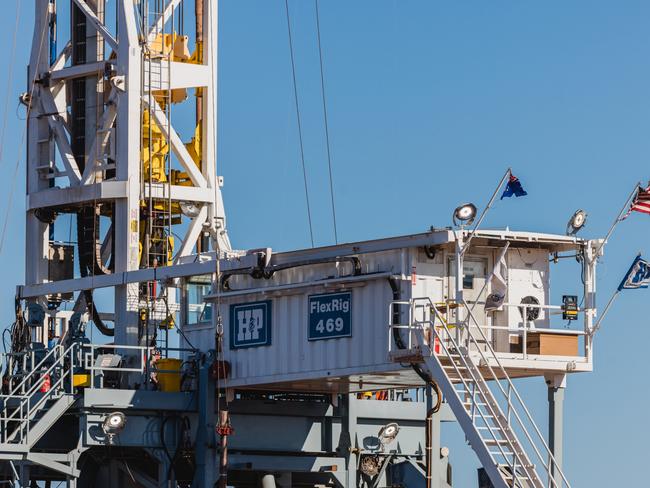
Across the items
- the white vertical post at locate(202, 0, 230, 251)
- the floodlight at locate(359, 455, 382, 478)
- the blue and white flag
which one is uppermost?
the white vertical post at locate(202, 0, 230, 251)

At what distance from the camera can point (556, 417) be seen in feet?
125

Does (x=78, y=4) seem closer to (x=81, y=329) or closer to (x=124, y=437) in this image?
(x=81, y=329)

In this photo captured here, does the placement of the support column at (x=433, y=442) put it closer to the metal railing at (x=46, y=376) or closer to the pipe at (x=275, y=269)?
the pipe at (x=275, y=269)

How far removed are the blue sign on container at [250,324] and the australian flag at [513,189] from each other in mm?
6395

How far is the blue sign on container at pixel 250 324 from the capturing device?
4166 centimetres

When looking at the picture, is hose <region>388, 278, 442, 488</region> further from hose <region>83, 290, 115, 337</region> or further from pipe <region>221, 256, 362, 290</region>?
hose <region>83, 290, 115, 337</region>

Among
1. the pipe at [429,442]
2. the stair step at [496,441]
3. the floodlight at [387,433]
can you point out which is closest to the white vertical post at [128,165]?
the floodlight at [387,433]

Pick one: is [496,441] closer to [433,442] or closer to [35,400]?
[433,442]

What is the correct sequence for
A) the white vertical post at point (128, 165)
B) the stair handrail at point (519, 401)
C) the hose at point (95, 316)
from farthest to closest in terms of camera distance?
the hose at point (95, 316)
the white vertical post at point (128, 165)
the stair handrail at point (519, 401)

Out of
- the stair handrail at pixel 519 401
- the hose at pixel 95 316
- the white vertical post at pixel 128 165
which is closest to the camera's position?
the stair handrail at pixel 519 401

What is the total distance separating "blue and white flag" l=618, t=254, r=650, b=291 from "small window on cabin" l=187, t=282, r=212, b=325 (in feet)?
33.9

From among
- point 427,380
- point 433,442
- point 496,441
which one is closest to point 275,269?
point 433,442

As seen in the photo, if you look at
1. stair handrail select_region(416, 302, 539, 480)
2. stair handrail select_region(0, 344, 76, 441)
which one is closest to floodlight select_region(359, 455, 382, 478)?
stair handrail select_region(0, 344, 76, 441)

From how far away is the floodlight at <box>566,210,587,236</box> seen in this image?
129 feet
